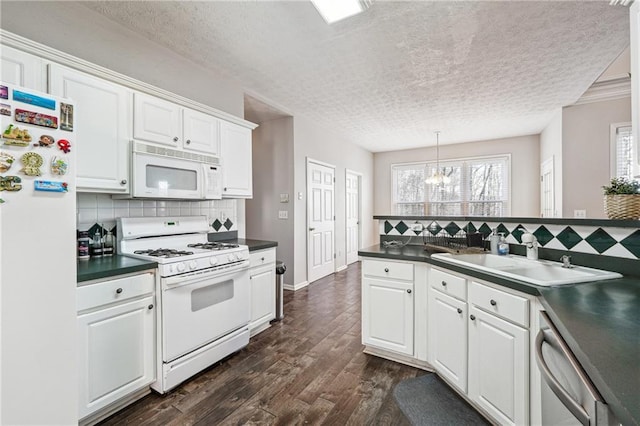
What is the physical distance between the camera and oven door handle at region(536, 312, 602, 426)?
0.68 metres

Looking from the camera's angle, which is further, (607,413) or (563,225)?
(563,225)

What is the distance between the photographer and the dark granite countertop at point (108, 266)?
1550 millimetres

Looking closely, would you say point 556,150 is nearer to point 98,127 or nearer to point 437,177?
point 437,177

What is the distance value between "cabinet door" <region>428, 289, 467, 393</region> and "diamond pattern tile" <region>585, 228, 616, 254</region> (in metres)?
0.83

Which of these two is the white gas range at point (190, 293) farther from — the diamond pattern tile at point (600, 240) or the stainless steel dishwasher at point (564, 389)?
the diamond pattern tile at point (600, 240)

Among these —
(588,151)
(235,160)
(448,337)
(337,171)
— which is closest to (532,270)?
(448,337)

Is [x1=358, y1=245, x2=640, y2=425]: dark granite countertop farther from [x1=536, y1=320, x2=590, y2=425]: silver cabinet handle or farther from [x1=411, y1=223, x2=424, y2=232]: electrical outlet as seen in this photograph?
[x1=411, y1=223, x2=424, y2=232]: electrical outlet

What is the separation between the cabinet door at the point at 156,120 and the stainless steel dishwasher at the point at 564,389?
105 inches

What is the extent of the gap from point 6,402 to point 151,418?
2.36 ft

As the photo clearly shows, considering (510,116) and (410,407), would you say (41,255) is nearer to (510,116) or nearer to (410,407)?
(410,407)

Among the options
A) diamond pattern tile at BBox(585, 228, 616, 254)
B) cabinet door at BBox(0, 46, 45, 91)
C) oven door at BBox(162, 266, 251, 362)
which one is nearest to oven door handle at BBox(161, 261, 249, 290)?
oven door at BBox(162, 266, 251, 362)

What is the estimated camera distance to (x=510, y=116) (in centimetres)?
448

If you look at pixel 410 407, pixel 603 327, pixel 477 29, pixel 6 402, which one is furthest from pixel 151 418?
pixel 477 29

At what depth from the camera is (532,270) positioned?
1821 mm
